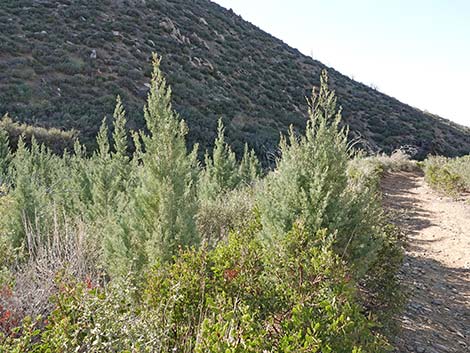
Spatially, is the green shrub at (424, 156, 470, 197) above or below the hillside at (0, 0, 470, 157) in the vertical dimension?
above

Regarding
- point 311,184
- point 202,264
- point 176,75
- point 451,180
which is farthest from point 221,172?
point 176,75

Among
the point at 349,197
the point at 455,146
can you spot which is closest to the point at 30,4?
the point at 349,197

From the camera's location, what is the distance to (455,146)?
111 feet

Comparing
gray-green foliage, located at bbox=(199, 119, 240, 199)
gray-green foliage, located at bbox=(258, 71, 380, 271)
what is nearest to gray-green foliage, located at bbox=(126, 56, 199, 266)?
gray-green foliage, located at bbox=(258, 71, 380, 271)

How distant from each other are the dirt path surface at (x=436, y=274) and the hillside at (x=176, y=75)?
10.3m

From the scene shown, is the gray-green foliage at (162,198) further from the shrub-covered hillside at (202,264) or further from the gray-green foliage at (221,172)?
the gray-green foliage at (221,172)

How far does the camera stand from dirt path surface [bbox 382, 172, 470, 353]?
196 inches

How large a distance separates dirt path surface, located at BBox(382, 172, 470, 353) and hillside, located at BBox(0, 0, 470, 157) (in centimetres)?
1030

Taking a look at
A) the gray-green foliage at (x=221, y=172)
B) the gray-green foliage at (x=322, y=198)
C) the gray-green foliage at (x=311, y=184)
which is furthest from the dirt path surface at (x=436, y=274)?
the gray-green foliage at (x=221, y=172)

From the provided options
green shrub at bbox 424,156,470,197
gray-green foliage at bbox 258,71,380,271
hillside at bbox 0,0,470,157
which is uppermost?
gray-green foliage at bbox 258,71,380,271

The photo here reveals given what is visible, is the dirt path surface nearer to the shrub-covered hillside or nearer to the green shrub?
the green shrub

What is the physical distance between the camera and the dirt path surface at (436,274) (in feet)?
16.3

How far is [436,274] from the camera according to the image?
745cm

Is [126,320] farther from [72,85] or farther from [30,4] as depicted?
[30,4]
